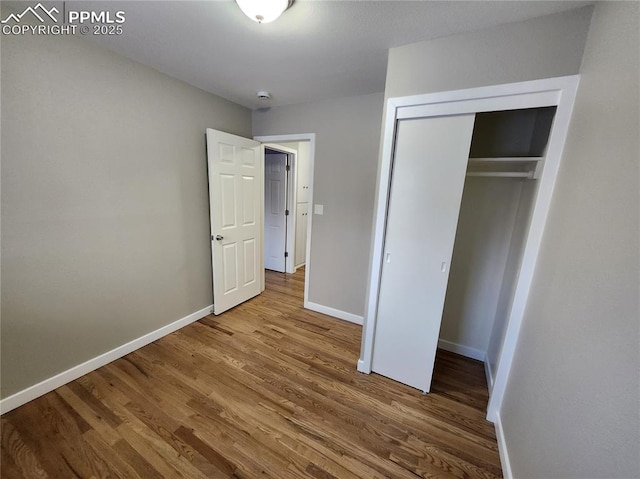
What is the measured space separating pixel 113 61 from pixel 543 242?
3.02 meters

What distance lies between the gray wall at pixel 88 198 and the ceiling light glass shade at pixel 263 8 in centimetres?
127

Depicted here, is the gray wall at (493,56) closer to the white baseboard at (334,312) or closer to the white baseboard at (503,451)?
the white baseboard at (503,451)

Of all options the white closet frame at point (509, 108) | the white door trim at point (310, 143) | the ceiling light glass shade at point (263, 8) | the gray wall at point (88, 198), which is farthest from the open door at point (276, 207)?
the ceiling light glass shade at point (263, 8)

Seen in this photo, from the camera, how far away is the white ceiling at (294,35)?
48.4 inches

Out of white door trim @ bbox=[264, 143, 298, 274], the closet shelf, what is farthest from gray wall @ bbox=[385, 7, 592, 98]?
white door trim @ bbox=[264, 143, 298, 274]

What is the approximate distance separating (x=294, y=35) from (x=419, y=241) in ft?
5.04

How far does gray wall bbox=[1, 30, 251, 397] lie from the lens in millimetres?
1424

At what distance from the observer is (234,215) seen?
270 cm

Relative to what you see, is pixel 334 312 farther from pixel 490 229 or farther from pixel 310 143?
pixel 310 143

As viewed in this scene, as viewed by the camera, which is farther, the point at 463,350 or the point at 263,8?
the point at 463,350

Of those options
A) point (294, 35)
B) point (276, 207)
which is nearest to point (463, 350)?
point (294, 35)

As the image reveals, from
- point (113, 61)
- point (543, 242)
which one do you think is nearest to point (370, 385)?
point (543, 242)

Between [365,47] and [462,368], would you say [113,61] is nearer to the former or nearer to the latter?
[365,47]

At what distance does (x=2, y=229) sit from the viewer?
137 centimetres
